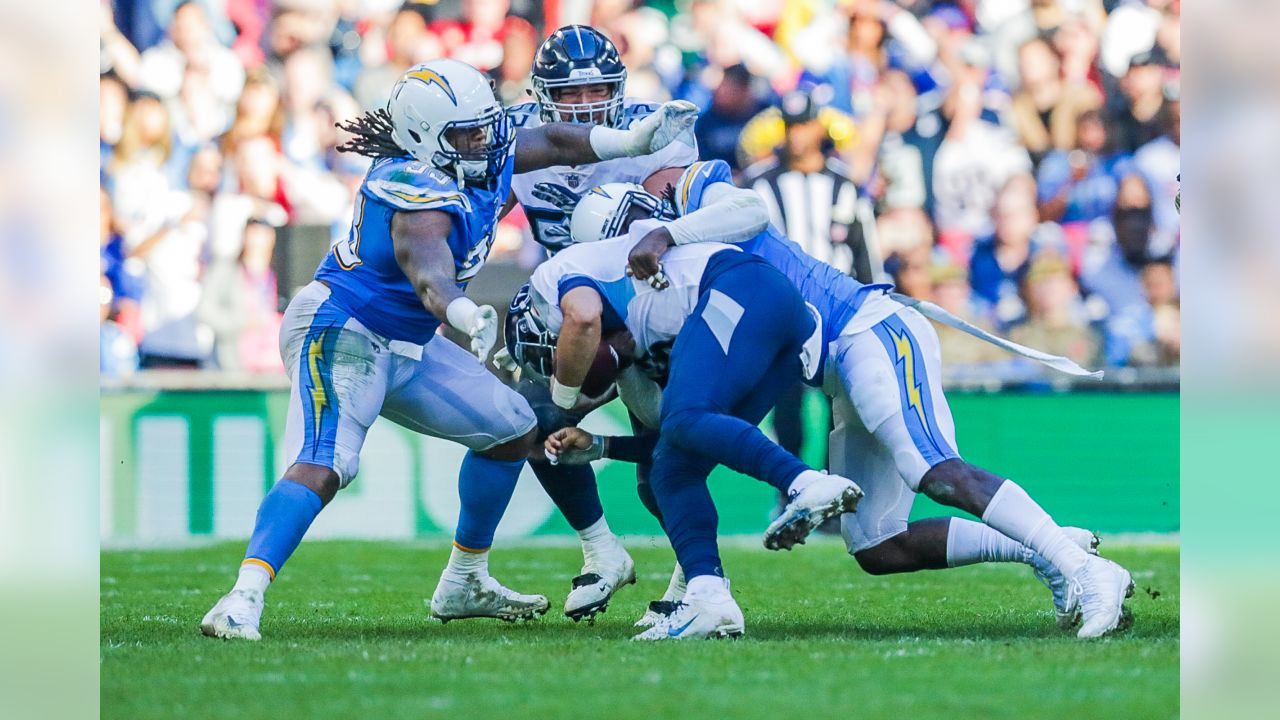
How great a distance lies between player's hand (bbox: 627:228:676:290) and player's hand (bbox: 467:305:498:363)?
0.52 metres

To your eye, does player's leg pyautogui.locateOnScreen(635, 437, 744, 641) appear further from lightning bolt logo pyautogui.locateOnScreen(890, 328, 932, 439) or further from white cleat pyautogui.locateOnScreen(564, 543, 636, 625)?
lightning bolt logo pyautogui.locateOnScreen(890, 328, 932, 439)

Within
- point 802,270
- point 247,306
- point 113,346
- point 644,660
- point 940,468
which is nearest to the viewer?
point 644,660

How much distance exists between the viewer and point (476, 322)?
16.0 feet

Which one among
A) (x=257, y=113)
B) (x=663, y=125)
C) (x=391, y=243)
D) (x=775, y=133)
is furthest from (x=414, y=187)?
(x=257, y=113)

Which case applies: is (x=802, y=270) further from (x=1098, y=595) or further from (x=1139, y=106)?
(x=1139, y=106)

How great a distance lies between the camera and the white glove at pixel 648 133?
560 cm

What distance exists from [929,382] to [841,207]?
464cm

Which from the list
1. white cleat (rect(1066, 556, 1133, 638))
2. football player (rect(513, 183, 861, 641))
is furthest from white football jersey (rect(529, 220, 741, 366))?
white cleat (rect(1066, 556, 1133, 638))

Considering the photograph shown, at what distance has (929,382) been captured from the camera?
207 inches

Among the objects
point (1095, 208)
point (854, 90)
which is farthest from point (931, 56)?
point (1095, 208)

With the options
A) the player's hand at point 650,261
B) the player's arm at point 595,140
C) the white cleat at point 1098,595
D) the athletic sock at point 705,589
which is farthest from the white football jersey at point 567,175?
the white cleat at point 1098,595

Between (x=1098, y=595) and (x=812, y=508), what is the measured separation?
0.96 metres

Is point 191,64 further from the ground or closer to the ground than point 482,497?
further from the ground

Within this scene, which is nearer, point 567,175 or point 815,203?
point 567,175
